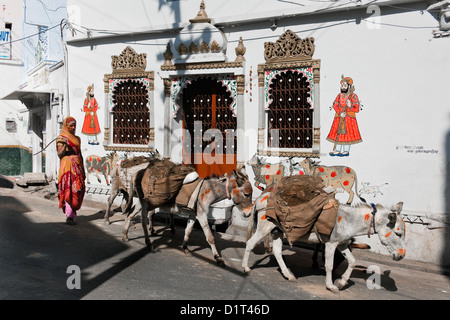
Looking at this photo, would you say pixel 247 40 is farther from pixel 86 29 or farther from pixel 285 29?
pixel 86 29

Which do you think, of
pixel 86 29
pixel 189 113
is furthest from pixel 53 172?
pixel 189 113

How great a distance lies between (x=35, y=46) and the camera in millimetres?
17562

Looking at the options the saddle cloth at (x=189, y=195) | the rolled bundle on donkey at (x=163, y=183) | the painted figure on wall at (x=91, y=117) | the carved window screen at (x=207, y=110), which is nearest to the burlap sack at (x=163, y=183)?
the rolled bundle on donkey at (x=163, y=183)

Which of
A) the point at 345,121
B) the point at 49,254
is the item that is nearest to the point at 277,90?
the point at 345,121

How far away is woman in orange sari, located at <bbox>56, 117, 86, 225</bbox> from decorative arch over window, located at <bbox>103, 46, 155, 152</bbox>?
203cm

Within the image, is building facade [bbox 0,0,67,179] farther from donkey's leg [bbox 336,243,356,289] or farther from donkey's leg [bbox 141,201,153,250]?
donkey's leg [bbox 336,243,356,289]

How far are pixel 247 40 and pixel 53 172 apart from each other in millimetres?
7837

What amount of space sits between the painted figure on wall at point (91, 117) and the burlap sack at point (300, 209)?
6.91 meters

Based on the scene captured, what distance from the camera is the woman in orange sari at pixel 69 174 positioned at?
845 centimetres

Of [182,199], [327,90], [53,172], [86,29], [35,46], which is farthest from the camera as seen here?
[35,46]

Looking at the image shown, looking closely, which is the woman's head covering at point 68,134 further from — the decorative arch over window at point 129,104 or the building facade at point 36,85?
the building facade at point 36,85

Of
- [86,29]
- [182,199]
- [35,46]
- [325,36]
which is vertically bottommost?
[182,199]

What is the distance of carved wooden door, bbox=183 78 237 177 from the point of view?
370 inches

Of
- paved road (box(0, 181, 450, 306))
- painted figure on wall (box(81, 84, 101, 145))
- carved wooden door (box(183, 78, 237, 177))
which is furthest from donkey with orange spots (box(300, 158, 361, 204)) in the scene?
painted figure on wall (box(81, 84, 101, 145))
